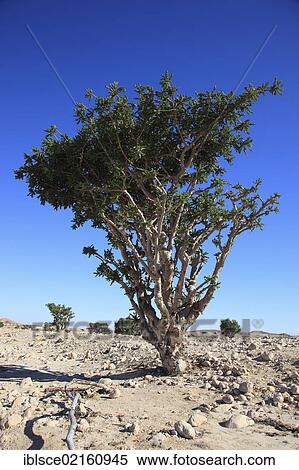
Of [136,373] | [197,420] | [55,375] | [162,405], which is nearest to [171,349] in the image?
[136,373]

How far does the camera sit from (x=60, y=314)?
32.3 m

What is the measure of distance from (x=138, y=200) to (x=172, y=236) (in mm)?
1794

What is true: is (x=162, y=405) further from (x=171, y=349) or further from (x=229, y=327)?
(x=229, y=327)

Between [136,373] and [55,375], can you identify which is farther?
[55,375]

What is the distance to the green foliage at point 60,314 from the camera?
32250 mm

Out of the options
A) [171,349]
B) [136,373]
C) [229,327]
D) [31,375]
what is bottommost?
[31,375]

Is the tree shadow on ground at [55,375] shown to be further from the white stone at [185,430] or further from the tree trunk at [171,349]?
the white stone at [185,430]

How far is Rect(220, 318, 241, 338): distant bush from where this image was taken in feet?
98.8

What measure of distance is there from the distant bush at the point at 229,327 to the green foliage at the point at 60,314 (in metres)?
12.4

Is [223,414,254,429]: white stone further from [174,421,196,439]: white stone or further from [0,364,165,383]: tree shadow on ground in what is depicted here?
[0,364,165,383]: tree shadow on ground

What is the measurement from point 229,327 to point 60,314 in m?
13.6
